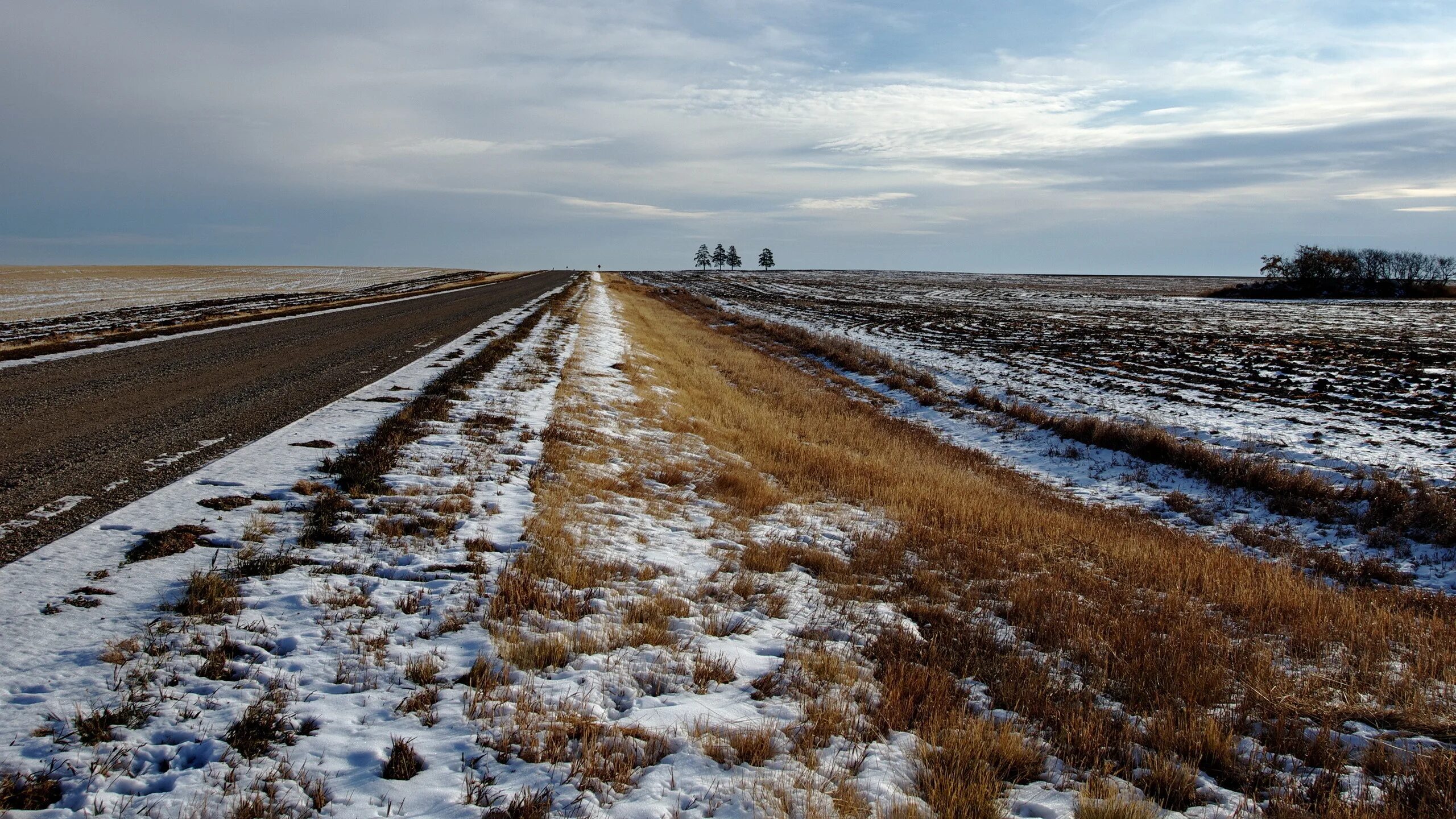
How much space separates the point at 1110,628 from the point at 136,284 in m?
84.5

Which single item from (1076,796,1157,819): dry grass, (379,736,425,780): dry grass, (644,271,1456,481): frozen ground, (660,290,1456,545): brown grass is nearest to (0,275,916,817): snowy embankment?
(379,736,425,780): dry grass

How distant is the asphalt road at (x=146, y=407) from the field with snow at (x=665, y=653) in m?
0.55

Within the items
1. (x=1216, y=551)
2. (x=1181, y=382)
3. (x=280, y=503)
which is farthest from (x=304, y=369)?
(x=1181, y=382)

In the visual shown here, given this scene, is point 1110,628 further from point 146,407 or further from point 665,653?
point 146,407

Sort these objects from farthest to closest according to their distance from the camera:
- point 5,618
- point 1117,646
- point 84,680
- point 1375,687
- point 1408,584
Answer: point 1408,584 → point 1117,646 → point 1375,687 → point 5,618 → point 84,680

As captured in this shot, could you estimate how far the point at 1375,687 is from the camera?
A: 5055 millimetres

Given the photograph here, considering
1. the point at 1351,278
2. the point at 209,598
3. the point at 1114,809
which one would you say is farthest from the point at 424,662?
the point at 1351,278

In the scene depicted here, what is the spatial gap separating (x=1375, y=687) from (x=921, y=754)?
142 inches

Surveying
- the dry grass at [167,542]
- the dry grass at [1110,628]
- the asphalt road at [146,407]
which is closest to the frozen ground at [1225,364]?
the dry grass at [1110,628]

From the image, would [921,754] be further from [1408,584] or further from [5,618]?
[1408,584]

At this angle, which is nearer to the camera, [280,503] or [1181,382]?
[280,503]

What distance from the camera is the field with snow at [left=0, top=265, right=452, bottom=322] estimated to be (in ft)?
134

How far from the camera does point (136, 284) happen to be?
67250 millimetres

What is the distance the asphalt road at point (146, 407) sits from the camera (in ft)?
21.4
